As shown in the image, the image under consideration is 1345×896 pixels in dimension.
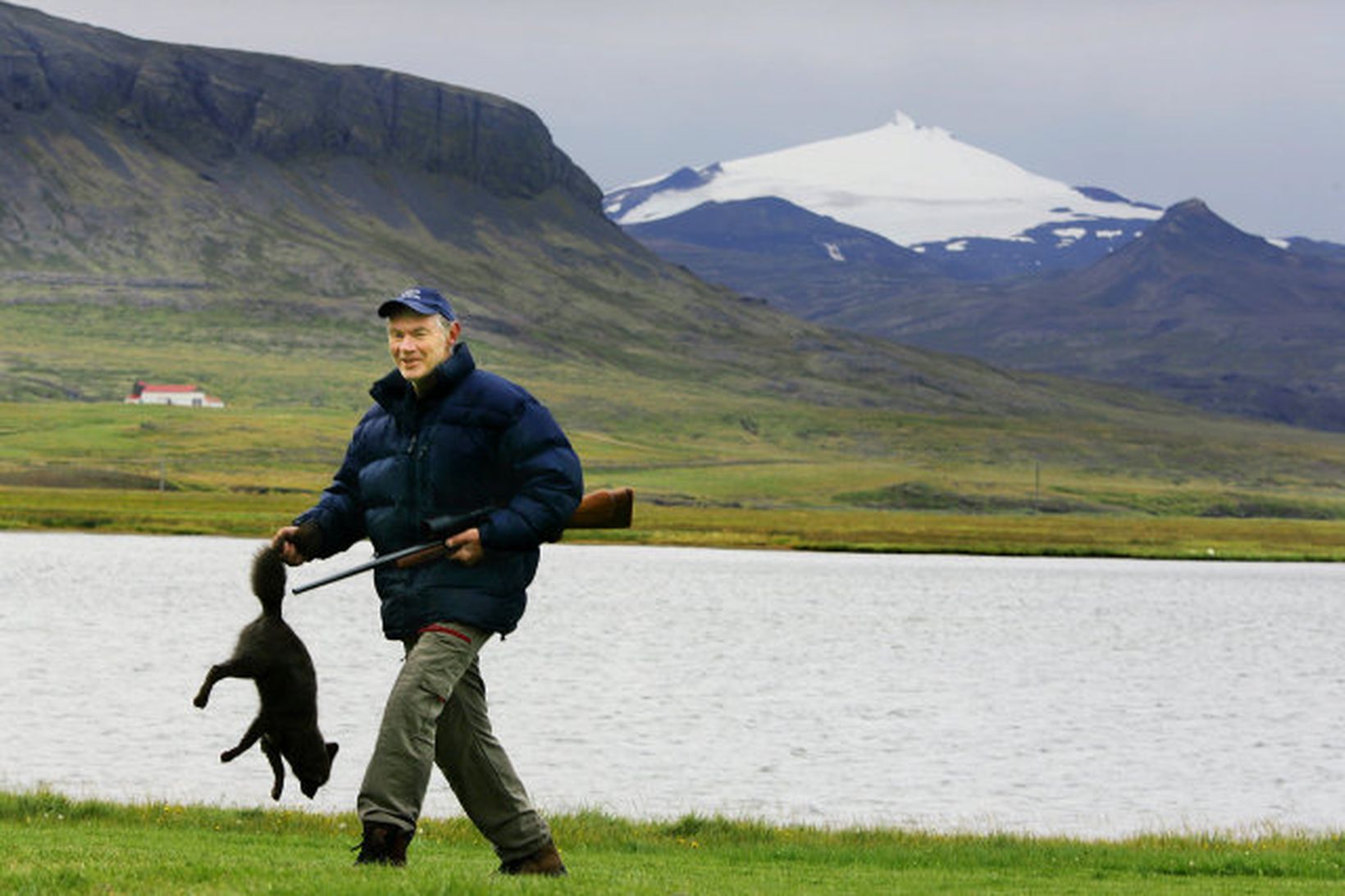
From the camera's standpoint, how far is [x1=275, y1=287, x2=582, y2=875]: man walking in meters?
13.2

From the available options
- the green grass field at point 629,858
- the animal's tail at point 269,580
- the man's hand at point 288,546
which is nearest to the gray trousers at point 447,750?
the green grass field at point 629,858

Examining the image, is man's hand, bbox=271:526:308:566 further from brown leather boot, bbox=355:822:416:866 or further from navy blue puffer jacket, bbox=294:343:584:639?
brown leather boot, bbox=355:822:416:866

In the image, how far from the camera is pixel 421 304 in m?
13.5

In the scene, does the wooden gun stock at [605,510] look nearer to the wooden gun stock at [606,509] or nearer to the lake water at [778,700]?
the wooden gun stock at [606,509]

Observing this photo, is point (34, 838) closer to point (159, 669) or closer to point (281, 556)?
point (281, 556)

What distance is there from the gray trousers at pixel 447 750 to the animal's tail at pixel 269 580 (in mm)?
977

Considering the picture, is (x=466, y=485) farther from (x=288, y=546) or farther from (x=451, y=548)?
(x=288, y=546)

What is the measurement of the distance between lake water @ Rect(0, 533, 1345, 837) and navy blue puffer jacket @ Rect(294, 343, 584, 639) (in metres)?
11.0

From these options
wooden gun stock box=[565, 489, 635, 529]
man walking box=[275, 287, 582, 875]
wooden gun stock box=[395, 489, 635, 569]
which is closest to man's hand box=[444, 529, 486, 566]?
man walking box=[275, 287, 582, 875]

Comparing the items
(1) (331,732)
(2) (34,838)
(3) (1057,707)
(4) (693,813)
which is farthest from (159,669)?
(2) (34,838)

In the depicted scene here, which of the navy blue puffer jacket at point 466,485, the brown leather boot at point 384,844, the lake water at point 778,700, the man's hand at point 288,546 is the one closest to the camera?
the brown leather boot at point 384,844

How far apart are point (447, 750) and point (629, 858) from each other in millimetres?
5020

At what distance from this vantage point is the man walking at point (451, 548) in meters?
13.2

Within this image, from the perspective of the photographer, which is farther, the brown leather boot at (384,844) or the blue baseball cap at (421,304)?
the blue baseball cap at (421,304)
